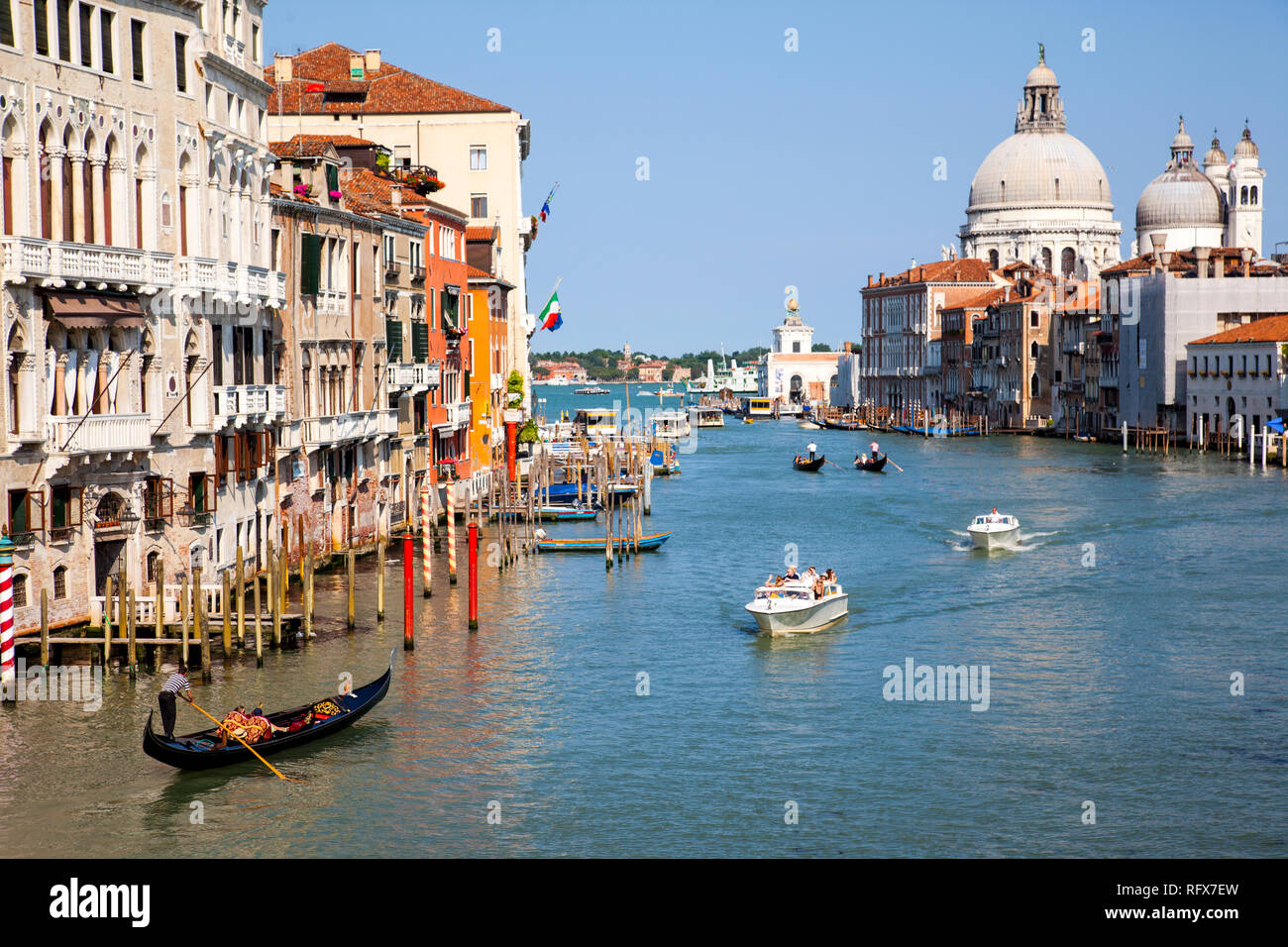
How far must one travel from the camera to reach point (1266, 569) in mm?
31250

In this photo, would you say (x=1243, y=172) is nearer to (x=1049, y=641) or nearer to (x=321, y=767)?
(x=1049, y=641)

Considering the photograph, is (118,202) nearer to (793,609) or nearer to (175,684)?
(175,684)

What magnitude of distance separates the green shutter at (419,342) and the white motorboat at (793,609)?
11429 millimetres

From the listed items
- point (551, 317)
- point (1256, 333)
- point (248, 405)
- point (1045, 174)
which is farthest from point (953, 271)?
point (248, 405)

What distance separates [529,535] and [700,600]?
7797 millimetres

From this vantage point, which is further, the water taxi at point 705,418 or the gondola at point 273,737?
the water taxi at point 705,418

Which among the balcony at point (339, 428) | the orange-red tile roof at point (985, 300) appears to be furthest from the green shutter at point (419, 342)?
the orange-red tile roof at point (985, 300)

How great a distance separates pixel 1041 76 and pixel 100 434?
390 ft

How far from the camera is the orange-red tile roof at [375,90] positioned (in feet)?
163

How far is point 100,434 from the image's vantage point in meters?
19.8

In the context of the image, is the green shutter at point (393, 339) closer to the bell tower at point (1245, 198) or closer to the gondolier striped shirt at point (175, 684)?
the gondolier striped shirt at point (175, 684)

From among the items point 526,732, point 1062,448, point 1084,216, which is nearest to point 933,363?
A: point 1084,216

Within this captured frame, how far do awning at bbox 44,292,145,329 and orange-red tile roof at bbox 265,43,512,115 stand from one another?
98.3 ft
